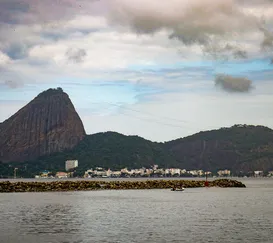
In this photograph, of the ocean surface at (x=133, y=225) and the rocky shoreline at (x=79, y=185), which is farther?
the rocky shoreline at (x=79, y=185)

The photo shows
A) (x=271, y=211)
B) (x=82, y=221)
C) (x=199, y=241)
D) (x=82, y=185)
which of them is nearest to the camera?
(x=199, y=241)

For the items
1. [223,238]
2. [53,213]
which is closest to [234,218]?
[223,238]

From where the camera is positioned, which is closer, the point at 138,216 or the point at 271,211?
the point at 138,216

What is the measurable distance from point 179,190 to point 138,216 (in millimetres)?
77588

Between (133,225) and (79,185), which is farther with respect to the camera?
(79,185)

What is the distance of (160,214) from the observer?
67.7 m

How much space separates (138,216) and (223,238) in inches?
815

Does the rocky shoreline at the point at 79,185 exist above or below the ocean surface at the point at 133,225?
above

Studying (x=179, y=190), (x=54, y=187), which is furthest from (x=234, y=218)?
(x=54, y=187)

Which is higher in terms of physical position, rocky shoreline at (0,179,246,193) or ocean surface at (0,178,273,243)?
rocky shoreline at (0,179,246,193)

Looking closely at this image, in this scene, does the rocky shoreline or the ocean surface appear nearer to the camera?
the ocean surface

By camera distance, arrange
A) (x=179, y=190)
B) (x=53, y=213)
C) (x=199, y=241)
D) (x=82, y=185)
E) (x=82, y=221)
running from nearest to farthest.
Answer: (x=199, y=241) → (x=82, y=221) → (x=53, y=213) → (x=179, y=190) → (x=82, y=185)

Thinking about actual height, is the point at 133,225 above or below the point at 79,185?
below

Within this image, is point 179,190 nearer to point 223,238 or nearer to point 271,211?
point 271,211
